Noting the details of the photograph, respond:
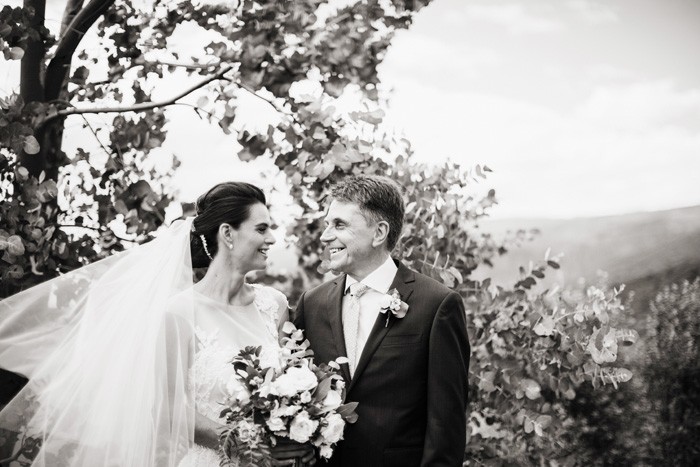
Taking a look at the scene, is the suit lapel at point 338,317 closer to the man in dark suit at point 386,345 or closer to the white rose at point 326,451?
the man in dark suit at point 386,345

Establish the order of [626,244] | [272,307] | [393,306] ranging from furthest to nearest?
[626,244] → [272,307] → [393,306]

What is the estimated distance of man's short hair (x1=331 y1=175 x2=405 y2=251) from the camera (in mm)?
2934

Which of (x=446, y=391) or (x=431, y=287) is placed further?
(x=431, y=287)

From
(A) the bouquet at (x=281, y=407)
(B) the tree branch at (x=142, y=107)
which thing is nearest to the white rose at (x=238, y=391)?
(A) the bouquet at (x=281, y=407)

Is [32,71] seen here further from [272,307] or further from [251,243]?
[272,307]

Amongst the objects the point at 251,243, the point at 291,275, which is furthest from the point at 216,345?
the point at 291,275

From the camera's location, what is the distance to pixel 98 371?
8.70 ft

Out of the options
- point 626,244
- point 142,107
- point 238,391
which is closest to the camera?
point 238,391

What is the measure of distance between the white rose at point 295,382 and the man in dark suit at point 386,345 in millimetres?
250

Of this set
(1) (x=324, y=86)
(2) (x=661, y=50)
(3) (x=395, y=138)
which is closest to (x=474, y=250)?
(3) (x=395, y=138)

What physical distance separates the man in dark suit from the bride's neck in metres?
0.39

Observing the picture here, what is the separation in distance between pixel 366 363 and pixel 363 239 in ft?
1.61

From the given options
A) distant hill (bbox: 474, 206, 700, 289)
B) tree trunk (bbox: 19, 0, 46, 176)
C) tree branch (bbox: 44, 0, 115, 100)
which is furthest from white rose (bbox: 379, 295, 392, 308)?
distant hill (bbox: 474, 206, 700, 289)

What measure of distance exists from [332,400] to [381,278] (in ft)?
1.84
